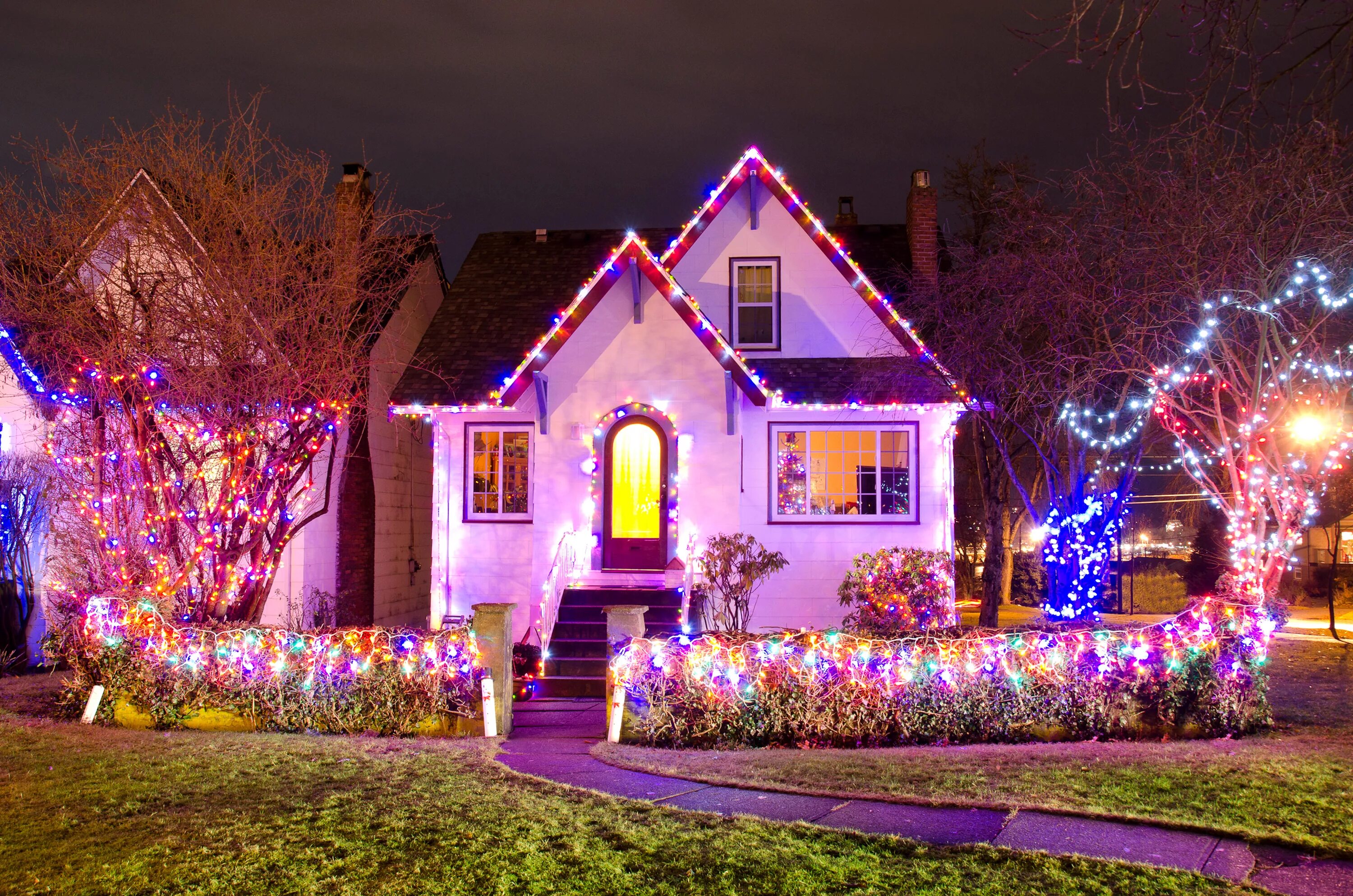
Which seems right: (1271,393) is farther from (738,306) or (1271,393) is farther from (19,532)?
(19,532)

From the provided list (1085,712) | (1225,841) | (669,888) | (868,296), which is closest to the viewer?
(669,888)

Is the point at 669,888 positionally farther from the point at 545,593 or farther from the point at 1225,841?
the point at 545,593

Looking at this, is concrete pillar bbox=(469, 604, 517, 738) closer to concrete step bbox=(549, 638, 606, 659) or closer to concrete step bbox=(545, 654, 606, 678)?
concrete step bbox=(545, 654, 606, 678)

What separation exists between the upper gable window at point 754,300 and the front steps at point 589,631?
4803mm

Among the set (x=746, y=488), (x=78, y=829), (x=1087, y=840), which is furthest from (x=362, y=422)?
A: (x=1087, y=840)

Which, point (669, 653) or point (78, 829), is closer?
point (78, 829)

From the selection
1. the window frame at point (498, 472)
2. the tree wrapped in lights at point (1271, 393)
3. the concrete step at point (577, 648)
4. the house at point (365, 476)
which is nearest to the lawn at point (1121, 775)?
the tree wrapped in lights at point (1271, 393)

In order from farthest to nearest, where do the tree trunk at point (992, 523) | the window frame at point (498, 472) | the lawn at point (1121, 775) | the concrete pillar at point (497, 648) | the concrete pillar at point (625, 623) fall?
the tree trunk at point (992, 523) → the window frame at point (498, 472) → the concrete pillar at point (625, 623) → the concrete pillar at point (497, 648) → the lawn at point (1121, 775)

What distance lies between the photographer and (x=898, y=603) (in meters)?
13.4

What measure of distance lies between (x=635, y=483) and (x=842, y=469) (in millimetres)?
3370

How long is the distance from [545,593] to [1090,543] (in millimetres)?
8185

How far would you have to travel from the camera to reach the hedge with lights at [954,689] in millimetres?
8906

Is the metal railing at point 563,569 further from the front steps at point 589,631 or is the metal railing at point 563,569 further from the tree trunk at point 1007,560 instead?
the tree trunk at point 1007,560

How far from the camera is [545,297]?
725 inches
